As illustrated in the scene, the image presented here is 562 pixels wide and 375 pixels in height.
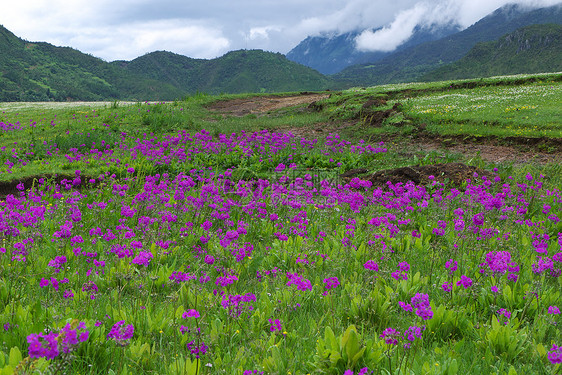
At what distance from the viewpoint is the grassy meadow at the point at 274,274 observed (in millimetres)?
3277

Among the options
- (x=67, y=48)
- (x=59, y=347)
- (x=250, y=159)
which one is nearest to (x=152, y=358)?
(x=59, y=347)

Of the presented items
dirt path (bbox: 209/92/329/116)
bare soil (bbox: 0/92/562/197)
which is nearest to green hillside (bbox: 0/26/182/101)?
dirt path (bbox: 209/92/329/116)

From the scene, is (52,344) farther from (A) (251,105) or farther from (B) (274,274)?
(A) (251,105)

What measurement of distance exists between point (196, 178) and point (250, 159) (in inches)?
93.6

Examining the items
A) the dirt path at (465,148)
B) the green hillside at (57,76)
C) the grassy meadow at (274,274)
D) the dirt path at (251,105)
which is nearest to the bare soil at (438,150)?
the dirt path at (465,148)

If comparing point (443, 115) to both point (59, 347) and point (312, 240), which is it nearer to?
point (312, 240)

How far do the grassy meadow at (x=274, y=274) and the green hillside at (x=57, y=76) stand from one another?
4882 inches

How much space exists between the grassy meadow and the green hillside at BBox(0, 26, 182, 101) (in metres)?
124

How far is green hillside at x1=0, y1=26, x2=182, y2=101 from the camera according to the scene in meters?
118

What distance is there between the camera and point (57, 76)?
141875mm

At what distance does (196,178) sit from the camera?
35.8 ft

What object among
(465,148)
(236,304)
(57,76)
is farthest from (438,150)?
(57,76)

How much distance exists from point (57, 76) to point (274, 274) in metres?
166

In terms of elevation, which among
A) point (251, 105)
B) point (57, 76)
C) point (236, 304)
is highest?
point (57, 76)
